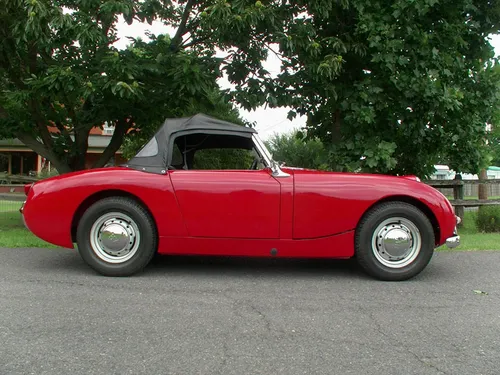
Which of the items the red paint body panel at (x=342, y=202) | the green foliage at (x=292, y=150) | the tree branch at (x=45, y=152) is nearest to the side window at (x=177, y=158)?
the red paint body panel at (x=342, y=202)

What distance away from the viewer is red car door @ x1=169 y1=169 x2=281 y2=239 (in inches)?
Answer: 172

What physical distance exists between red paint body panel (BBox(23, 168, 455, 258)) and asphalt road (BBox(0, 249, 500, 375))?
0.36 metres

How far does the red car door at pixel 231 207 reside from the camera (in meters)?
4.36

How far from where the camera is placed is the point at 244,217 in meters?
4.36

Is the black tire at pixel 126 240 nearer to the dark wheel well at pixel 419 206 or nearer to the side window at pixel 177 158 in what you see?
the side window at pixel 177 158

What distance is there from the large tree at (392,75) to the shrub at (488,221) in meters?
1.16

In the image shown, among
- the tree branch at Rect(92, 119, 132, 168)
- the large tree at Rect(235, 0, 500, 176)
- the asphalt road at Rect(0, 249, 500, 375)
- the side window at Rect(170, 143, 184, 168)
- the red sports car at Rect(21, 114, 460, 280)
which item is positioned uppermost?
the large tree at Rect(235, 0, 500, 176)

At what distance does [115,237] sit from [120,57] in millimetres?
3636

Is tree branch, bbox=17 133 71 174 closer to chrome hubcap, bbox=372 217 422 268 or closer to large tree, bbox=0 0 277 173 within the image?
large tree, bbox=0 0 277 173

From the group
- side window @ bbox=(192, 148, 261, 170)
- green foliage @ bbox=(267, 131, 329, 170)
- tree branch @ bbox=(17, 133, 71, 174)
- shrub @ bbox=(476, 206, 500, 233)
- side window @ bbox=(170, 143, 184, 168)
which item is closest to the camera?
side window @ bbox=(170, 143, 184, 168)

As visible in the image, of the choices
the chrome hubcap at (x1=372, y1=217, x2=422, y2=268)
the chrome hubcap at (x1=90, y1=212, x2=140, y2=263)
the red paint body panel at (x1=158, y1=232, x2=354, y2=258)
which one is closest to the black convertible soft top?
the chrome hubcap at (x1=90, y1=212, x2=140, y2=263)

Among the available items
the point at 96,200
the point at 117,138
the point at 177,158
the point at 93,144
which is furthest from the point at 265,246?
the point at 93,144

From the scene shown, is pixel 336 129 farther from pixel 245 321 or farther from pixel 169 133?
pixel 245 321

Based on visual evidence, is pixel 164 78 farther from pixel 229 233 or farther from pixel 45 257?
pixel 229 233
